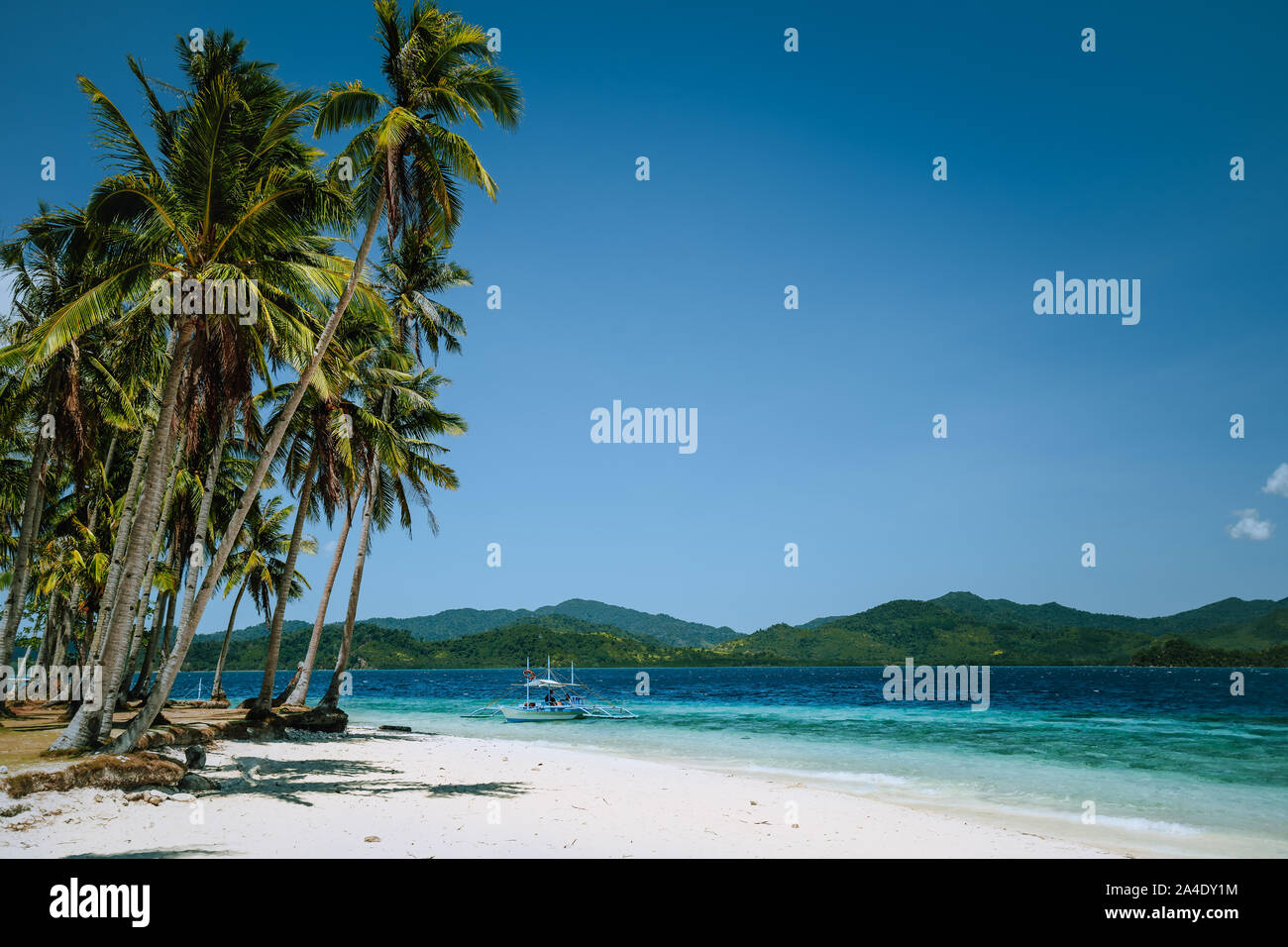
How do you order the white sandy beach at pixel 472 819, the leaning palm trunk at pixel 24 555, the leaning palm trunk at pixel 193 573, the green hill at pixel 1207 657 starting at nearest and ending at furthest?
the white sandy beach at pixel 472 819 < the leaning palm trunk at pixel 193 573 < the leaning palm trunk at pixel 24 555 < the green hill at pixel 1207 657

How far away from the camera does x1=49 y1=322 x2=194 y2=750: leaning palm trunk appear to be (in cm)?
1145

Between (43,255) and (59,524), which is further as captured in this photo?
(59,524)

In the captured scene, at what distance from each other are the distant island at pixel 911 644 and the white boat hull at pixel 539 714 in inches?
3982

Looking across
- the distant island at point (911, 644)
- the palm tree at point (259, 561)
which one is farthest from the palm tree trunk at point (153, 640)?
the distant island at point (911, 644)

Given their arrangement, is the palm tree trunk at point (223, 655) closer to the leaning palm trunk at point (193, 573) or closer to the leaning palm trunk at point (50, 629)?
the leaning palm trunk at point (50, 629)

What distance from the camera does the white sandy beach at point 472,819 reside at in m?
7.64

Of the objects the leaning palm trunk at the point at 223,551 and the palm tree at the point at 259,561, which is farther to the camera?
the palm tree at the point at 259,561

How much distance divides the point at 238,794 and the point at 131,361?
9.93 meters

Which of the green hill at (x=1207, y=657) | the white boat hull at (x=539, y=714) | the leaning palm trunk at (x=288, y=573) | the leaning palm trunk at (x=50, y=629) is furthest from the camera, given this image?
the green hill at (x=1207, y=657)

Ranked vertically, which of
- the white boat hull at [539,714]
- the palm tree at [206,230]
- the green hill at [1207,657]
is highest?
the palm tree at [206,230]
